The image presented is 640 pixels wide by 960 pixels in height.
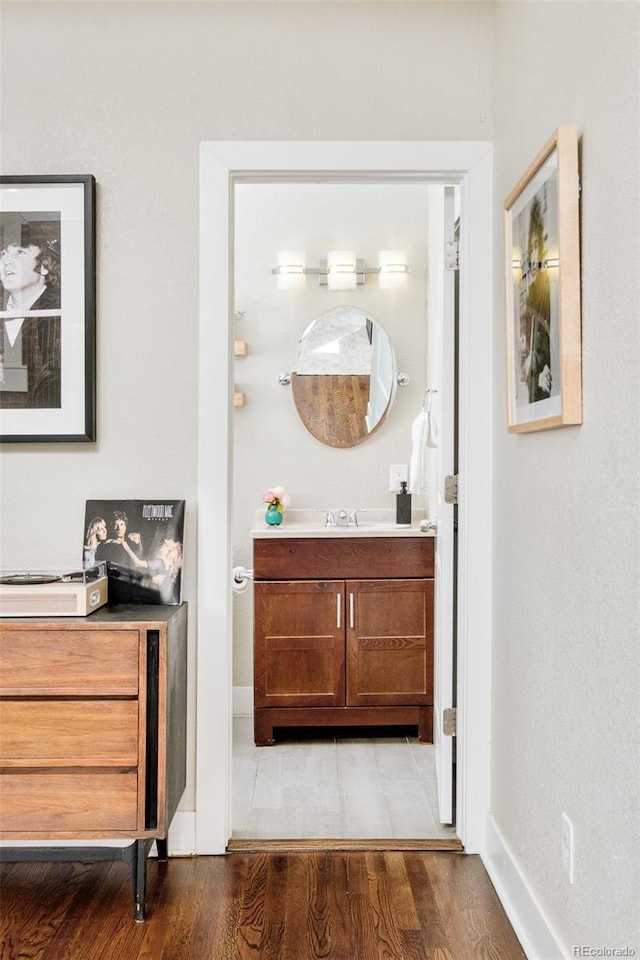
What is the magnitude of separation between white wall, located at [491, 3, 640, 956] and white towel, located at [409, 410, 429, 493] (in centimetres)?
162

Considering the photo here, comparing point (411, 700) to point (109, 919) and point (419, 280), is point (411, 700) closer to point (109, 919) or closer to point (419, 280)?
point (109, 919)

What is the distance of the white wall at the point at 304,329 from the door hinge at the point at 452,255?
136 cm

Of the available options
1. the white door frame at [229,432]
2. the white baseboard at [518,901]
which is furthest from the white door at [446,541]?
the white baseboard at [518,901]

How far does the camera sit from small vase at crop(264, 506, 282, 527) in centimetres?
390

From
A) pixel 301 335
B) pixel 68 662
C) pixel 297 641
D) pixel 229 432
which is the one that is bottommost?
pixel 297 641

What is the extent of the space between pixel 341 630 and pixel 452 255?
66.3 inches

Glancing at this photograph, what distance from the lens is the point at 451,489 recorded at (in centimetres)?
272

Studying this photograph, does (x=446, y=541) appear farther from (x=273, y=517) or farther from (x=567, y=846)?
(x=273, y=517)

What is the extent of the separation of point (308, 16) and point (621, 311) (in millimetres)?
1664

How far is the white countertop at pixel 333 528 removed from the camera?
3.56m

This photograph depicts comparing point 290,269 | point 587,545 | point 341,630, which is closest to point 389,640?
point 341,630

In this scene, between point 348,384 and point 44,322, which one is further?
point 348,384

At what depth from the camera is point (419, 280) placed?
4137 mm
